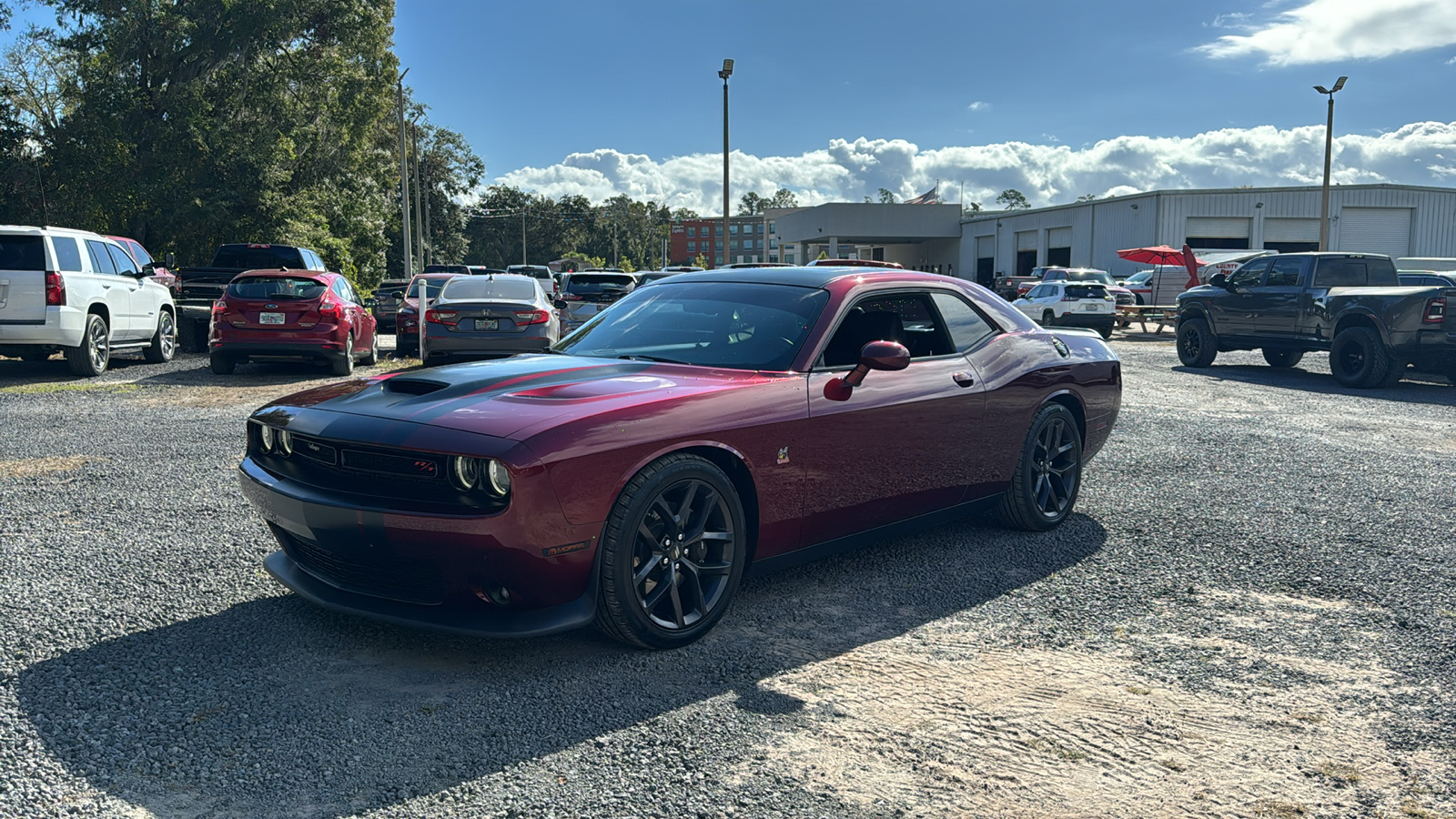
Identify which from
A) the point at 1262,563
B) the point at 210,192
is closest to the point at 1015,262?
the point at 210,192

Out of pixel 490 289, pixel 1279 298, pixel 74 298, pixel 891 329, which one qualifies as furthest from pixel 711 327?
pixel 1279 298

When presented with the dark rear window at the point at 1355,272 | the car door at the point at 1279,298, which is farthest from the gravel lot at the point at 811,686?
the dark rear window at the point at 1355,272

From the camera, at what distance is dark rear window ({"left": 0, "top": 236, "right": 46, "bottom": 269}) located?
1199 cm

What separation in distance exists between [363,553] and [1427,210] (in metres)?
58.4

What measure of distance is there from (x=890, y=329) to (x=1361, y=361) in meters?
12.0

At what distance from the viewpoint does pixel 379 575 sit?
3.61 m

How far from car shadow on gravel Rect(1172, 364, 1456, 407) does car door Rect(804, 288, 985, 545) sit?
33.0 ft

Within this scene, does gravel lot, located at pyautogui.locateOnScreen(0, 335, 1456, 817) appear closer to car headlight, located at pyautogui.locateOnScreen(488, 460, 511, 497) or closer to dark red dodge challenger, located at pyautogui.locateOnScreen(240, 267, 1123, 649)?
dark red dodge challenger, located at pyautogui.locateOnScreen(240, 267, 1123, 649)

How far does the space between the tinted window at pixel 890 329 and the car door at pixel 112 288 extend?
11853 millimetres

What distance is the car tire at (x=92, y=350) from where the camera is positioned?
510 inches

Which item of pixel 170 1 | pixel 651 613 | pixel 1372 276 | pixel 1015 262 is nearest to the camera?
pixel 651 613

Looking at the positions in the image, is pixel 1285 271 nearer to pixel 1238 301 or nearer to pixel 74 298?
pixel 1238 301

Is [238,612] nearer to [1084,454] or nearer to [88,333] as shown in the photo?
[1084,454]

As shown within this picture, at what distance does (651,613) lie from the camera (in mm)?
3768
